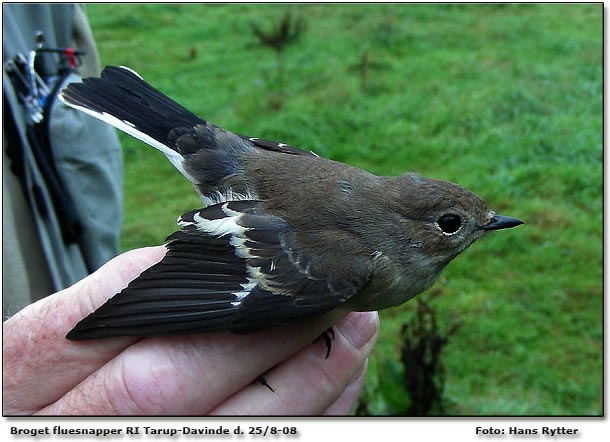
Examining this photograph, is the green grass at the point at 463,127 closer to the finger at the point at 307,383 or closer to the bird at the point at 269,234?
the finger at the point at 307,383

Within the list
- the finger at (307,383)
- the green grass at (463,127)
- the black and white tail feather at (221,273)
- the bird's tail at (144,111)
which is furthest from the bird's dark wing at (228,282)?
the green grass at (463,127)

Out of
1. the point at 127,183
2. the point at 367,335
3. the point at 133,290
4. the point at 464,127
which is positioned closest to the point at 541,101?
the point at 464,127

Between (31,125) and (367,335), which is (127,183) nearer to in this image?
(31,125)

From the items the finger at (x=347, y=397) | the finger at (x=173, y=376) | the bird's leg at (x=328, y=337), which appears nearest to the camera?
the finger at (x=173, y=376)

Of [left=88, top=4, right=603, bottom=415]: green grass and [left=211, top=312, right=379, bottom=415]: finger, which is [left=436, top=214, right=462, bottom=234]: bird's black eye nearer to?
[left=211, top=312, right=379, bottom=415]: finger

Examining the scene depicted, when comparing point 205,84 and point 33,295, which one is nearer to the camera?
point 33,295

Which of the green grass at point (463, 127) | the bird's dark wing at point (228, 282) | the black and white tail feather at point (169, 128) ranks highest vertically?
the black and white tail feather at point (169, 128)
